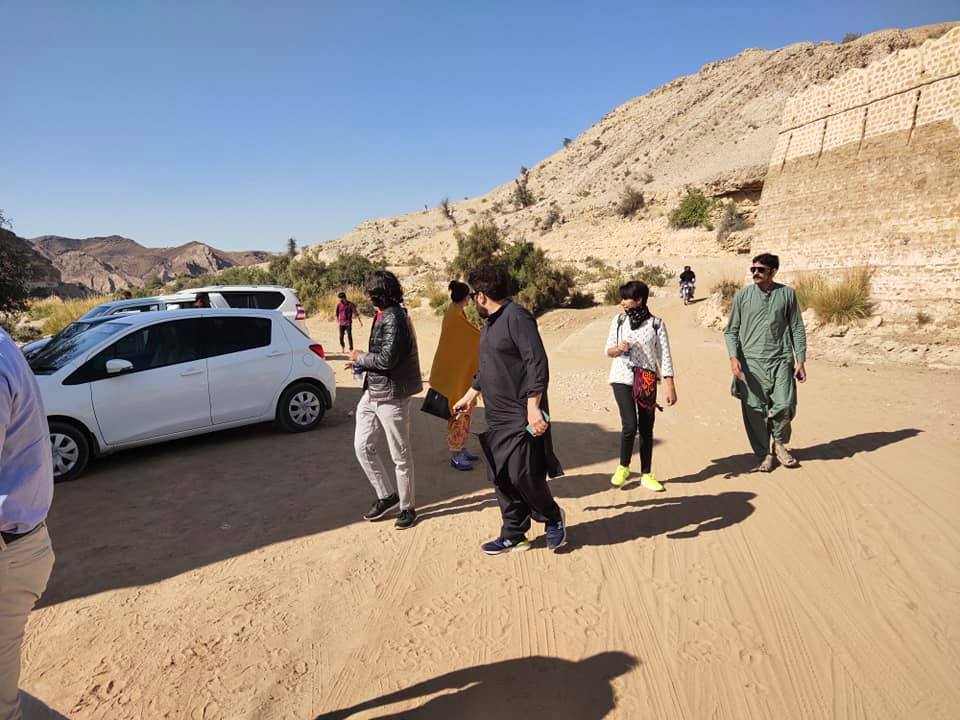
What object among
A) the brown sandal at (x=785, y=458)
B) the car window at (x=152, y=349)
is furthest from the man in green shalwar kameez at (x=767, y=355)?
the car window at (x=152, y=349)

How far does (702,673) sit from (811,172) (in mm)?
16632

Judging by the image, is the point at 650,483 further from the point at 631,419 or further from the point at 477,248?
the point at 477,248

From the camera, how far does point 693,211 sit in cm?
3497

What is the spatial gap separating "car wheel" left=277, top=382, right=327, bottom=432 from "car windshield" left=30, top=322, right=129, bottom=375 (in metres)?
1.96

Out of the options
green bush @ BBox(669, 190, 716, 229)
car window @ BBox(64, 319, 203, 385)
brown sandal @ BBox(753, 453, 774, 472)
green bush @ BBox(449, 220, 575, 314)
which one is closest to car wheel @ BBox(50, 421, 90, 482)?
car window @ BBox(64, 319, 203, 385)

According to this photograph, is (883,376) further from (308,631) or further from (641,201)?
(641,201)

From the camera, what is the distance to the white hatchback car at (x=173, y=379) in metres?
5.94

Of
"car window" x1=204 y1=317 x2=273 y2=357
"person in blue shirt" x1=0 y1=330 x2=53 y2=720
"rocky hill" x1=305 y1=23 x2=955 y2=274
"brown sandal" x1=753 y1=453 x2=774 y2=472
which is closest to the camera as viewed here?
"person in blue shirt" x1=0 y1=330 x2=53 y2=720

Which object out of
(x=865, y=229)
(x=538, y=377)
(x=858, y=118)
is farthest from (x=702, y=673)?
(x=858, y=118)

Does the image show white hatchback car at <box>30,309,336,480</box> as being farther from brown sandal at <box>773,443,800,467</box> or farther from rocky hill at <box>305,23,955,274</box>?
rocky hill at <box>305,23,955,274</box>

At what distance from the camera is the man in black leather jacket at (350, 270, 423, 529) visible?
4.46 metres

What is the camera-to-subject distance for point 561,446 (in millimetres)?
7035

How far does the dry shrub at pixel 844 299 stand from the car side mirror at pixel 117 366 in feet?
39.6

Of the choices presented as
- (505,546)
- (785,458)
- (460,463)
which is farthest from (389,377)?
(785,458)
